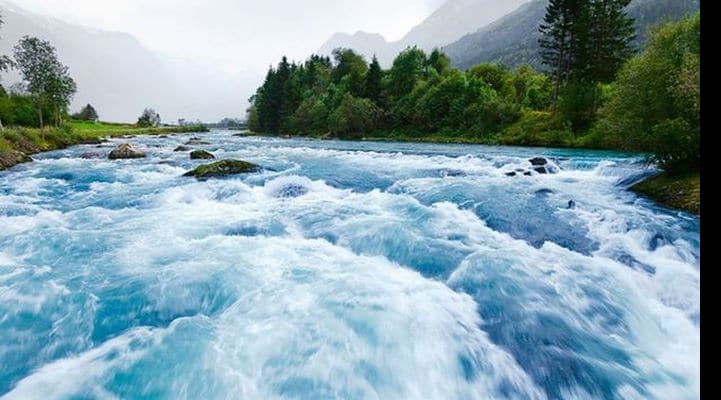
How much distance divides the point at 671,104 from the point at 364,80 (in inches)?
2638

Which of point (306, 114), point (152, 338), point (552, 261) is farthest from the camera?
point (306, 114)

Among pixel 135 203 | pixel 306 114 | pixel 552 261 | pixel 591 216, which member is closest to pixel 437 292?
pixel 552 261

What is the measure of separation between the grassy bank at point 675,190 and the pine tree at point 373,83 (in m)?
62.5

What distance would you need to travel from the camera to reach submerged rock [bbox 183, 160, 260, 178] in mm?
19891

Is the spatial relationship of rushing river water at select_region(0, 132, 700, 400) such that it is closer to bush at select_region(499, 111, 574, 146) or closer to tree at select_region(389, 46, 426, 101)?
bush at select_region(499, 111, 574, 146)

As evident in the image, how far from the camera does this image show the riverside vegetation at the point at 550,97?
15258 mm

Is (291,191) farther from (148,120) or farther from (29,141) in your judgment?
(148,120)

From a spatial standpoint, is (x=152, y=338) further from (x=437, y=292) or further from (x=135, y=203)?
(x=135, y=203)

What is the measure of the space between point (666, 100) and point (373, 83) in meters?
64.3

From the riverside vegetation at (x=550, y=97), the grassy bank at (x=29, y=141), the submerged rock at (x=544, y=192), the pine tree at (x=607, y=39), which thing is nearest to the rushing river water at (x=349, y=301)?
the submerged rock at (x=544, y=192)

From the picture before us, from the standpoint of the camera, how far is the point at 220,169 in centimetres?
2027

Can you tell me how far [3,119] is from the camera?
49.5 m

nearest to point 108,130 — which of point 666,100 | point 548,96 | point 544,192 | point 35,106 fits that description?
point 35,106

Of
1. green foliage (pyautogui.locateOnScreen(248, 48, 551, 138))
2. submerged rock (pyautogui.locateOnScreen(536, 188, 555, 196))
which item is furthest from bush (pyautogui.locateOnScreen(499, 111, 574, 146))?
submerged rock (pyautogui.locateOnScreen(536, 188, 555, 196))
